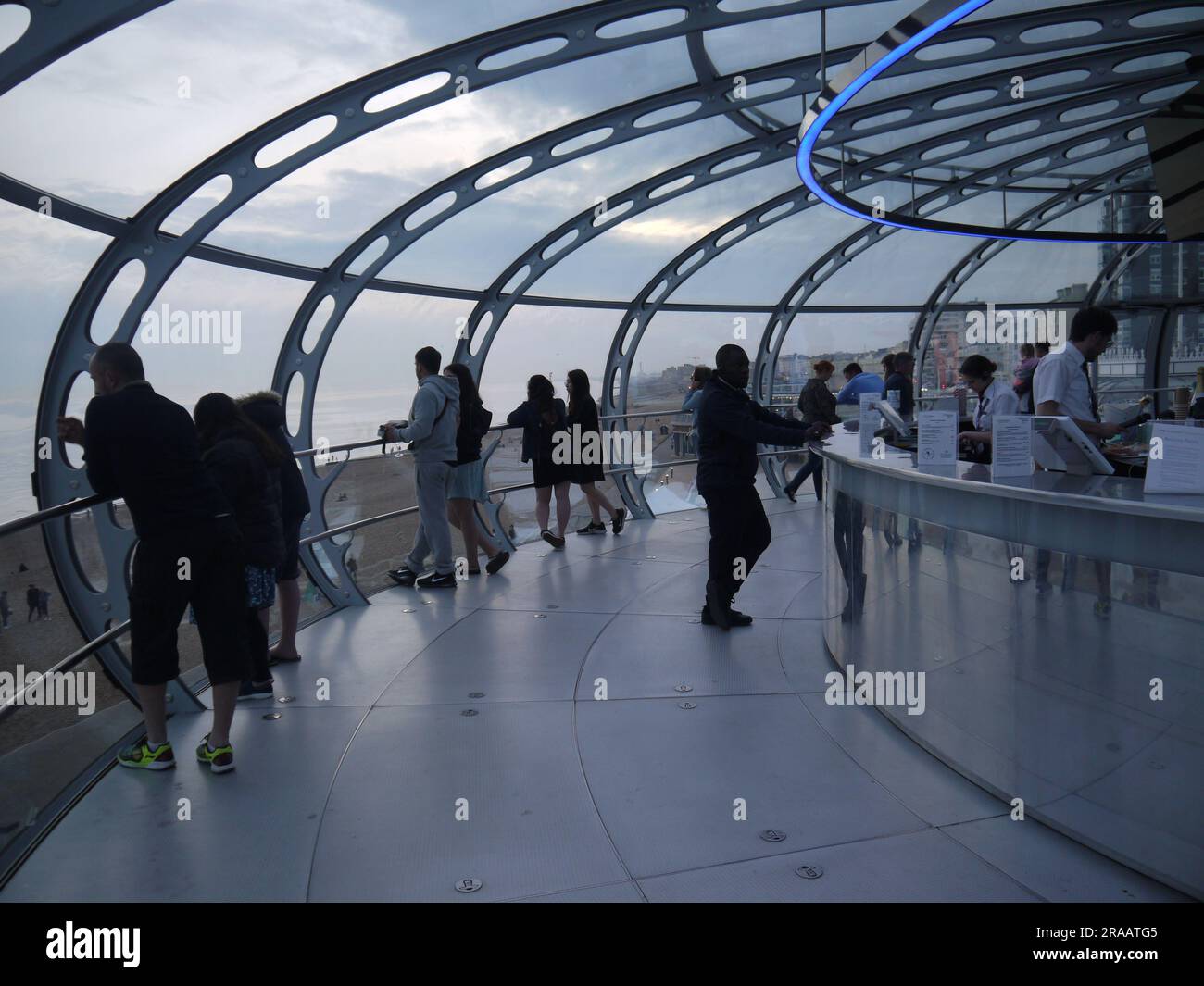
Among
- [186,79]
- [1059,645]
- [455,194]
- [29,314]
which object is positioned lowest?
[1059,645]

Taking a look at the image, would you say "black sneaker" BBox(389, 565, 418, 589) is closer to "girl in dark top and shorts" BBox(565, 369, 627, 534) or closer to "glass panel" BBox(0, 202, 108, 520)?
"girl in dark top and shorts" BBox(565, 369, 627, 534)

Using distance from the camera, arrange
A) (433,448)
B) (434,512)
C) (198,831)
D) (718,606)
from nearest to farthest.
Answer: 1. (198,831)
2. (718,606)
3. (433,448)
4. (434,512)

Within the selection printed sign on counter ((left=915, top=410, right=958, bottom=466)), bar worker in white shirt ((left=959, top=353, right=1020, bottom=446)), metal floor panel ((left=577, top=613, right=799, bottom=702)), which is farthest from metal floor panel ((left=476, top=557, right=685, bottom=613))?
printed sign on counter ((left=915, top=410, right=958, bottom=466))

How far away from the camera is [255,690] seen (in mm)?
5027

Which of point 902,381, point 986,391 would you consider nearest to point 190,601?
point 986,391

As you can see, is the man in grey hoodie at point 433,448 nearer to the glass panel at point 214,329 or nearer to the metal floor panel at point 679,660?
the glass panel at point 214,329

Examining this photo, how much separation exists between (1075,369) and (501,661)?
12.0ft

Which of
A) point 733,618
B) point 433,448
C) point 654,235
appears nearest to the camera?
point 733,618

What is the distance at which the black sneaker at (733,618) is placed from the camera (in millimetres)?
6176

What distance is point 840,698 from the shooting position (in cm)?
479

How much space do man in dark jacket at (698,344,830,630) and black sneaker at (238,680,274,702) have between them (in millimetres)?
2811

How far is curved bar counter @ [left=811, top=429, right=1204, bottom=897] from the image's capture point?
2709mm

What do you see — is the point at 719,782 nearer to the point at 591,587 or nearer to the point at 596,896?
the point at 596,896

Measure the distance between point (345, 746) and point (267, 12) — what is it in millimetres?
4050
